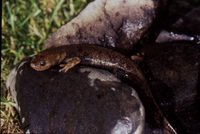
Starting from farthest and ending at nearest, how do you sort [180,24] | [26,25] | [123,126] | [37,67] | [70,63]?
1. [26,25]
2. [180,24]
3. [70,63]
4. [37,67]
5. [123,126]

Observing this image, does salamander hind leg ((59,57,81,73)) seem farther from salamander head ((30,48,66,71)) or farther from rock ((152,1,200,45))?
rock ((152,1,200,45))

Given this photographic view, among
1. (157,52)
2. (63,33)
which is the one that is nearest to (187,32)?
(157,52)

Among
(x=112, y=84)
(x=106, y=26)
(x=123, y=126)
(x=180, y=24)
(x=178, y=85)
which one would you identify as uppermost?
(x=106, y=26)

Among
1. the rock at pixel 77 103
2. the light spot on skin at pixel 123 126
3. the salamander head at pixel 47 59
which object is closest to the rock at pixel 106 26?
the salamander head at pixel 47 59

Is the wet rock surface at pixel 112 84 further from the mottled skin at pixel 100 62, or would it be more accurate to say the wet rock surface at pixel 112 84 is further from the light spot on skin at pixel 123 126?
the mottled skin at pixel 100 62

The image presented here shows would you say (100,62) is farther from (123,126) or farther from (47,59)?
(123,126)

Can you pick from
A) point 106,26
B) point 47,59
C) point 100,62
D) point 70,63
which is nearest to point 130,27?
point 106,26

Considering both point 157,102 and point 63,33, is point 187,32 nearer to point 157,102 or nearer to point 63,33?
point 157,102
